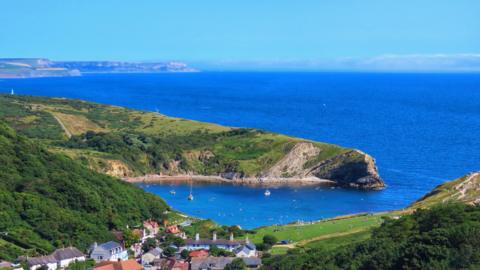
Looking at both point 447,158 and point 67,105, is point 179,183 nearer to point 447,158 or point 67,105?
point 447,158

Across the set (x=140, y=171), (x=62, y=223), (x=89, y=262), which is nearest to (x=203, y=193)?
(x=140, y=171)

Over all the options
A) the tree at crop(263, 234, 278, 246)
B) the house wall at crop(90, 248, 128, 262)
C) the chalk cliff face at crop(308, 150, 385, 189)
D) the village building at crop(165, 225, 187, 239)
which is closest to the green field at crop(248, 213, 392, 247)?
the tree at crop(263, 234, 278, 246)

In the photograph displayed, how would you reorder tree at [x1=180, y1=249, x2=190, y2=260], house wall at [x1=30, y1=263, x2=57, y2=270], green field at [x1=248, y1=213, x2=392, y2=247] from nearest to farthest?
house wall at [x1=30, y1=263, x2=57, y2=270], tree at [x1=180, y1=249, x2=190, y2=260], green field at [x1=248, y1=213, x2=392, y2=247]

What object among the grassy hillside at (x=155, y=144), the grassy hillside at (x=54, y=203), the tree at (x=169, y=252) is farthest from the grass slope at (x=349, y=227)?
the grassy hillside at (x=155, y=144)

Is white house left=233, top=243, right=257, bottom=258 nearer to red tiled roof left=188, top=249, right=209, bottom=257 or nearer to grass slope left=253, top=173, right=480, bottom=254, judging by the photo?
grass slope left=253, top=173, right=480, bottom=254

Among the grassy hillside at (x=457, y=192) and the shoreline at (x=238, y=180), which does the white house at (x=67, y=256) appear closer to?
the grassy hillside at (x=457, y=192)
